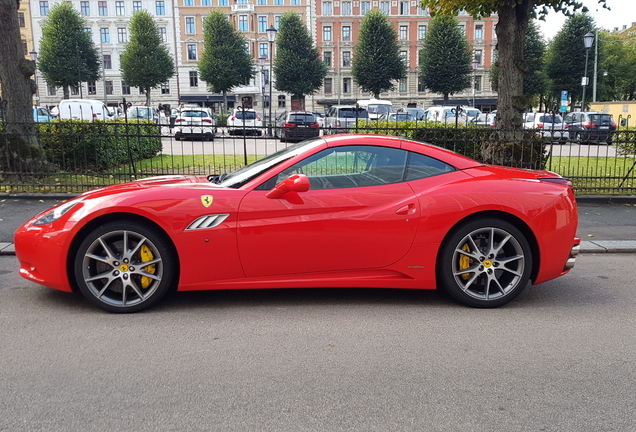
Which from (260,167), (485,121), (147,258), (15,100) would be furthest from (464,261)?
(485,121)

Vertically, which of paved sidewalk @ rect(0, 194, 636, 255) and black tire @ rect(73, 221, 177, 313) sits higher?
black tire @ rect(73, 221, 177, 313)

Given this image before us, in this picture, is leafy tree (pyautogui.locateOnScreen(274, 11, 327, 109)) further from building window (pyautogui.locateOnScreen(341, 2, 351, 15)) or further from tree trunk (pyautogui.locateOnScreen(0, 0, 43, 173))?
tree trunk (pyautogui.locateOnScreen(0, 0, 43, 173))

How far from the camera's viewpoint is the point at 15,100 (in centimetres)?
1133

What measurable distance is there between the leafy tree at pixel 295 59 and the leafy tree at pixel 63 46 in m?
20.0

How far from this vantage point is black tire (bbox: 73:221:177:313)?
4.43 metres

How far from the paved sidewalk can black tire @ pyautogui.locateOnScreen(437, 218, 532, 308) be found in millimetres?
2717

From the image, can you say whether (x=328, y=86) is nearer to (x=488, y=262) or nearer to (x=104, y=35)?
(x=104, y=35)

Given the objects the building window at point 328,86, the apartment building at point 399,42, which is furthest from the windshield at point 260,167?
the building window at point 328,86

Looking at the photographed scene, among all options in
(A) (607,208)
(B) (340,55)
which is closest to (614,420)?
(A) (607,208)

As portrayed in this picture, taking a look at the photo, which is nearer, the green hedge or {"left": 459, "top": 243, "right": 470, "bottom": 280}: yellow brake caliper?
{"left": 459, "top": 243, "right": 470, "bottom": 280}: yellow brake caliper

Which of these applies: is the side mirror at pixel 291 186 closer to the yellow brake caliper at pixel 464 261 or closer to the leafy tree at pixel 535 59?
the yellow brake caliper at pixel 464 261

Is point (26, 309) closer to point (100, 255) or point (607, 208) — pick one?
point (100, 255)

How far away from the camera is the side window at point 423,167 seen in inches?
187

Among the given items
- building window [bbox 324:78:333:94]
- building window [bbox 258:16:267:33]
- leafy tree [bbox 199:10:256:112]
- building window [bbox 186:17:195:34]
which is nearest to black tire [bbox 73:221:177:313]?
leafy tree [bbox 199:10:256:112]
